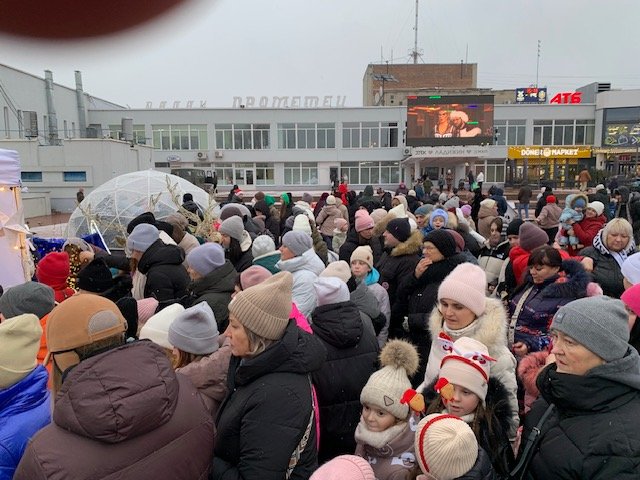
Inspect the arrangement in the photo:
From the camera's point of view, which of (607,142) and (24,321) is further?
(607,142)

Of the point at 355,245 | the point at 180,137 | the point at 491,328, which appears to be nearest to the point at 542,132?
the point at 180,137

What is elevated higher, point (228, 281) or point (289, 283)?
point (289, 283)

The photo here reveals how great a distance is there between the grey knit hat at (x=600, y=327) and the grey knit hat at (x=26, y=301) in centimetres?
328

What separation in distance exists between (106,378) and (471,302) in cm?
220

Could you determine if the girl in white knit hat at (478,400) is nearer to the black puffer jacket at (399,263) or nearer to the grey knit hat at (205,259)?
the grey knit hat at (205,259)

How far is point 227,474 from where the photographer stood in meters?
2.02

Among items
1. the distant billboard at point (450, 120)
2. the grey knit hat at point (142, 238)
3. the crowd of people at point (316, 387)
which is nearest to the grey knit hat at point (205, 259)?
the crowd of people at point (316, 387)

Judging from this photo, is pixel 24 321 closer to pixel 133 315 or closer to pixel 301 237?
pixel 133 315

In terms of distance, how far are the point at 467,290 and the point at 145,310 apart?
2514mm

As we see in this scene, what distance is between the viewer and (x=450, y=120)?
122 feet

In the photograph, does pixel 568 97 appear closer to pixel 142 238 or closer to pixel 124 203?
pixel 124 203

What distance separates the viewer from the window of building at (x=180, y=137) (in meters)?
47.4

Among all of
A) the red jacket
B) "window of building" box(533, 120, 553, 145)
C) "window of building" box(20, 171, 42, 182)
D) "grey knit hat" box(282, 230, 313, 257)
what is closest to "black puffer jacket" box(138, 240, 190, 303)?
"grey knit hat" box(282, 230, 313, 257)

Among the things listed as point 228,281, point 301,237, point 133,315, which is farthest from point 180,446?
point 301,237
